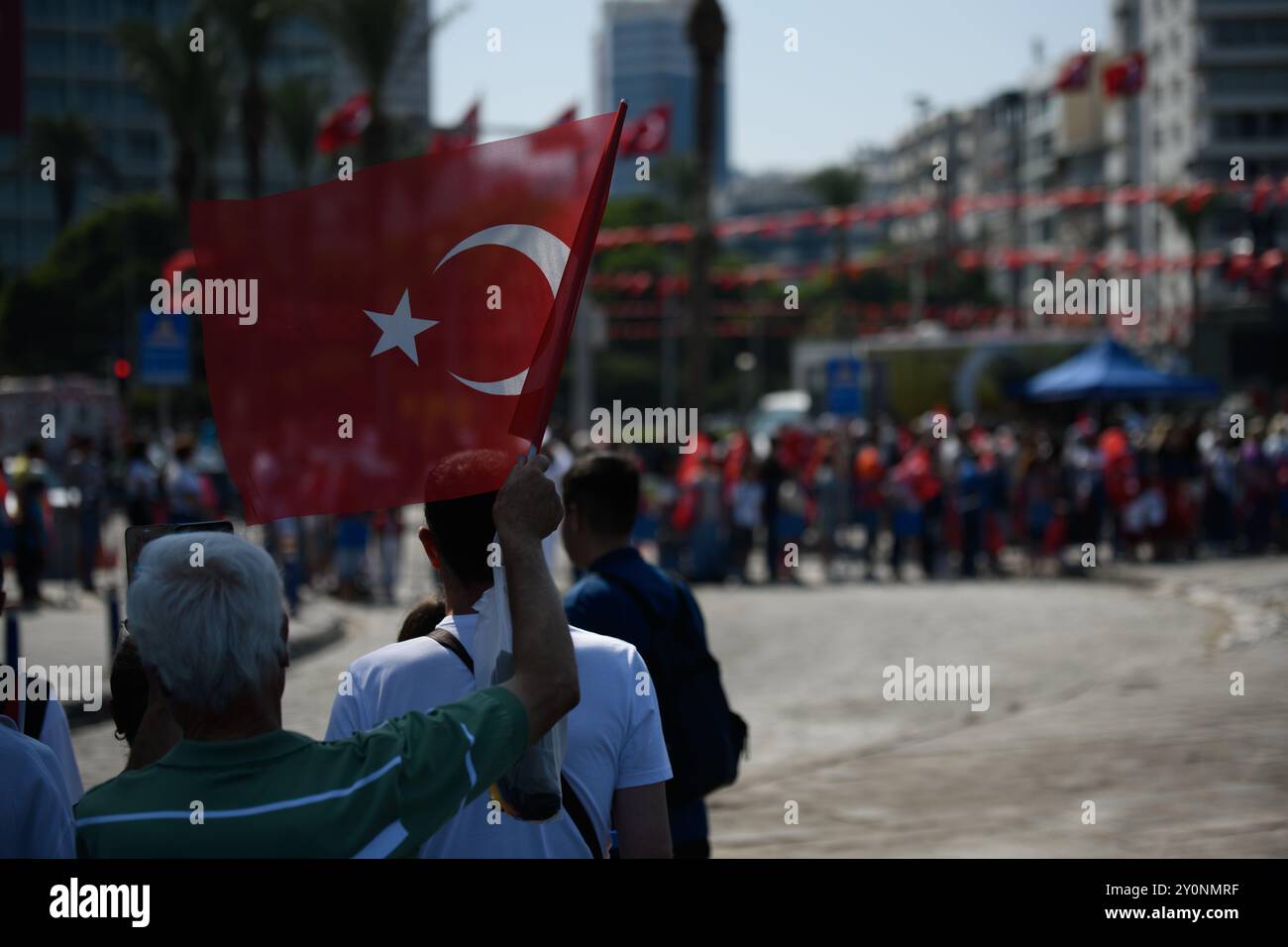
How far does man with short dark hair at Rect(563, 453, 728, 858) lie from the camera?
14.1ft

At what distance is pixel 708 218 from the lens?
85.8ft

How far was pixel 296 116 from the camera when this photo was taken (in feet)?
159

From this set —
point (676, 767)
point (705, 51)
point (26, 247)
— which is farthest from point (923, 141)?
point (676, 767)

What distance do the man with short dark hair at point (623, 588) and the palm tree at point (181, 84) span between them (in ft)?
104

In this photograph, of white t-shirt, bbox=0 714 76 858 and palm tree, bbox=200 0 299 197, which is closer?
white t-shirt, bbox=0 714 76 858

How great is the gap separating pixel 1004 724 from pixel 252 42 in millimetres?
26345

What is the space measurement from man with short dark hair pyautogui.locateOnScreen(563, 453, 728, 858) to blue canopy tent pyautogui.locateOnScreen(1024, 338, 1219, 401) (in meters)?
22.7

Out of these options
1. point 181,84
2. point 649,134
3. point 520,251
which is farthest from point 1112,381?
point 520,251

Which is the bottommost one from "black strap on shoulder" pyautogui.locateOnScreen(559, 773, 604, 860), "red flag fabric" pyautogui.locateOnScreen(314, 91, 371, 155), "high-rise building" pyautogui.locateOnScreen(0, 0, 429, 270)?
"black strap on shoulder" pyautogui.locateOnScreen(559, 773, 604, 860)

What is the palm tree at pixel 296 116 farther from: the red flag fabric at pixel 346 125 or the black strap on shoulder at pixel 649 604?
the black strap on shoulder at pixel 649 604

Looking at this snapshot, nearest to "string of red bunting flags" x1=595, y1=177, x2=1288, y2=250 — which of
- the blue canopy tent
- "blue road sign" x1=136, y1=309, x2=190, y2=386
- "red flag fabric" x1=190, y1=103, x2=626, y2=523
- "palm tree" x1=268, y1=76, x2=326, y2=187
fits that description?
the blue canopy tent

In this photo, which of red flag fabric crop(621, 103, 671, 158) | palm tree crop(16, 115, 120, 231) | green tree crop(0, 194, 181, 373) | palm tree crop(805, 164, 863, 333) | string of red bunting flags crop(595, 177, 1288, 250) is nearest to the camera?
red flag fabric crop(621, 103, 671, 158)

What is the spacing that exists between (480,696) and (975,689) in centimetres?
1006

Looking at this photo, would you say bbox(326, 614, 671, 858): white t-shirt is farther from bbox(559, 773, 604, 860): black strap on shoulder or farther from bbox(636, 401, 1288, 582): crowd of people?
bbox(636, 401, 1288, 582): crowd of people
